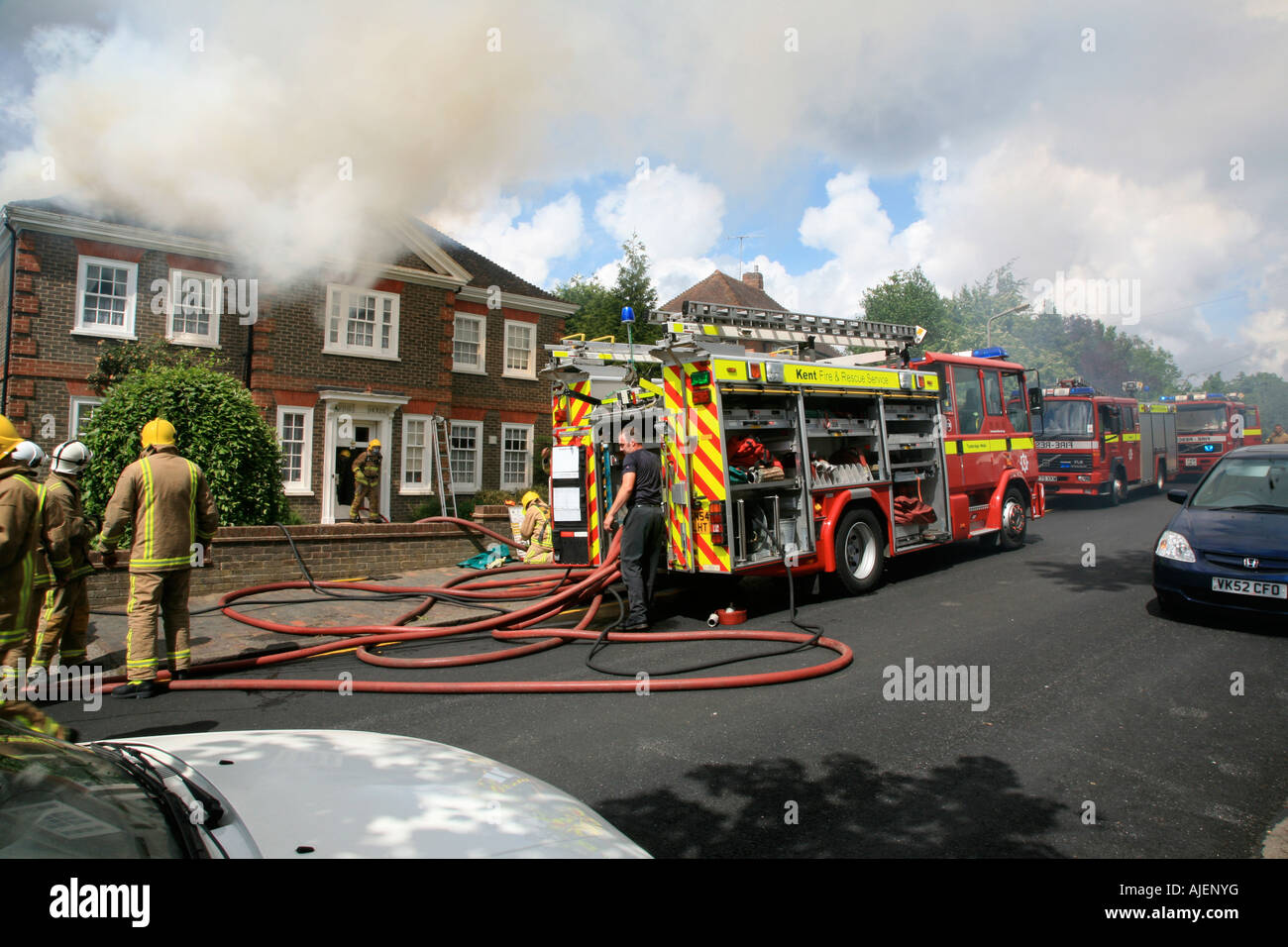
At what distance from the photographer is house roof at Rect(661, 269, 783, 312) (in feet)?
109

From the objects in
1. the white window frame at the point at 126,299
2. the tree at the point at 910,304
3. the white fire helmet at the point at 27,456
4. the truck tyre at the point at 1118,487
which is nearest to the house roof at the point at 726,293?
the tree at the point at 910,304

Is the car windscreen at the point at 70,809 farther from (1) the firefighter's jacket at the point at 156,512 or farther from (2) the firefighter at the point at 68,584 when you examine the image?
(2) the firefighter at the point at 68,584

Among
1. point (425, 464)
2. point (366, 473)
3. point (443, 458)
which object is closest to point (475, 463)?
point (443, 458)

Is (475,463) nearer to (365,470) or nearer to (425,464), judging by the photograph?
(425,464)

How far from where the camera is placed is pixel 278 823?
1.68m

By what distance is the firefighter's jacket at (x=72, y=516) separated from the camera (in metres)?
5.31

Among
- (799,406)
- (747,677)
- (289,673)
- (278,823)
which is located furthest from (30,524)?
(799,406)

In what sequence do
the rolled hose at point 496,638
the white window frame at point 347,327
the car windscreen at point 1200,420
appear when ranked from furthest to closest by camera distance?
the car windscreen at point 1200,420 → the white window frame at point 347,327 → the rolled hose at point 496,638

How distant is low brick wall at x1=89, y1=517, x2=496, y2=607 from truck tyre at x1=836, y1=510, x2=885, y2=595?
584 centimetres

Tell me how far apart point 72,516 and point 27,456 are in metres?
0.73

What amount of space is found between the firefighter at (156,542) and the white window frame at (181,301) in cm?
1129

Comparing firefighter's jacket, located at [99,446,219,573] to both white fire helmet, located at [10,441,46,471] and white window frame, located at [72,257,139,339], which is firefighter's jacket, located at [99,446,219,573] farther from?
white window frame, located at [72,257,139,339]

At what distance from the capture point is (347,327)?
673 inches
